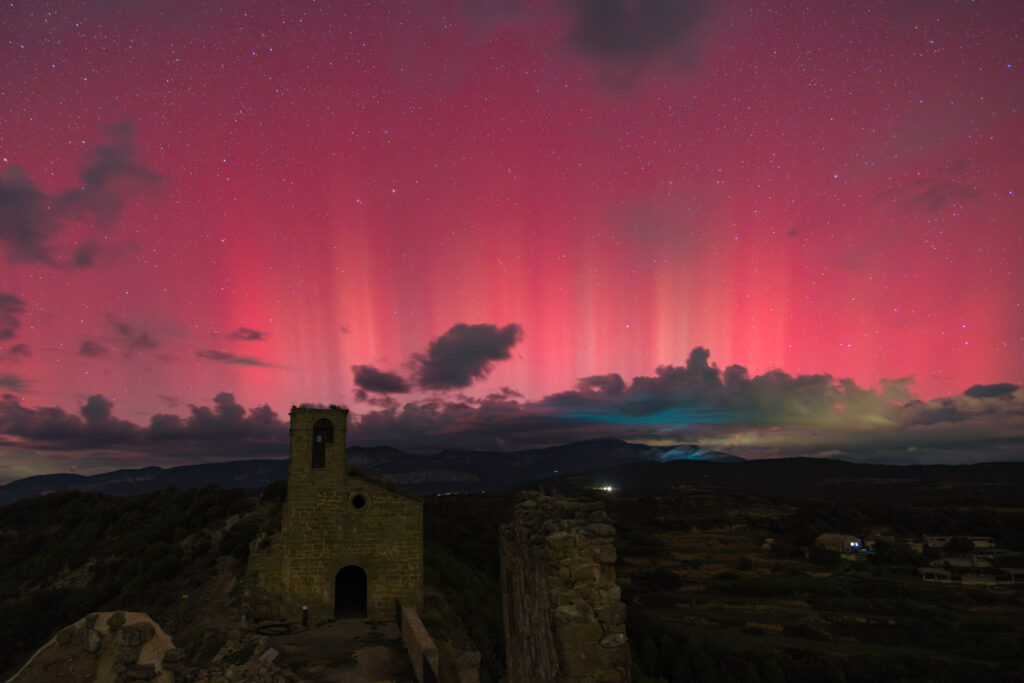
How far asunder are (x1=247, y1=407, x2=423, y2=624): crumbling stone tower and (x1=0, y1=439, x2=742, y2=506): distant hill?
9501 cm

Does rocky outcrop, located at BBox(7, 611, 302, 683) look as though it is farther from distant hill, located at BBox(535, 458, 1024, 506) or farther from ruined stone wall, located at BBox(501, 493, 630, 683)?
distant hill, located at BBox(535, 458, 1024, 506)

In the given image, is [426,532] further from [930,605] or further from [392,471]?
[392,471]

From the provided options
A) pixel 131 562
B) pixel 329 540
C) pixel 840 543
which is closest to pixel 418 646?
pixel 329 540

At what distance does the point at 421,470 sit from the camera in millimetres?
127750

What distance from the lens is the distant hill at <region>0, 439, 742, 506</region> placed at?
119250 millimetres

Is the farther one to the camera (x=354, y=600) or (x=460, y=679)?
(x=354, y=600)

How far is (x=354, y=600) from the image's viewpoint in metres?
22.0

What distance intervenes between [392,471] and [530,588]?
12333 centimetres

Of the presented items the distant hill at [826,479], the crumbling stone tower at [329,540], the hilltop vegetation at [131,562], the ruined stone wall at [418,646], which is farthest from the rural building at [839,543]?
the ruined stone wall at [418,646]

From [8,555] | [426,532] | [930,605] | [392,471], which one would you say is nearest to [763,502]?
[930,605]

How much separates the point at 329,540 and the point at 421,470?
112 m

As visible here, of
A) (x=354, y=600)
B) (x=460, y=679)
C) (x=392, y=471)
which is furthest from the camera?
(x=392, y=471)

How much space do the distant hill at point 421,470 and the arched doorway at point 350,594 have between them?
90372mm

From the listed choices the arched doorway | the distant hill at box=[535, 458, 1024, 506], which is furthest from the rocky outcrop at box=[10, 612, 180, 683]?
the distant hill at box=[535, 458, 1024, 506]
